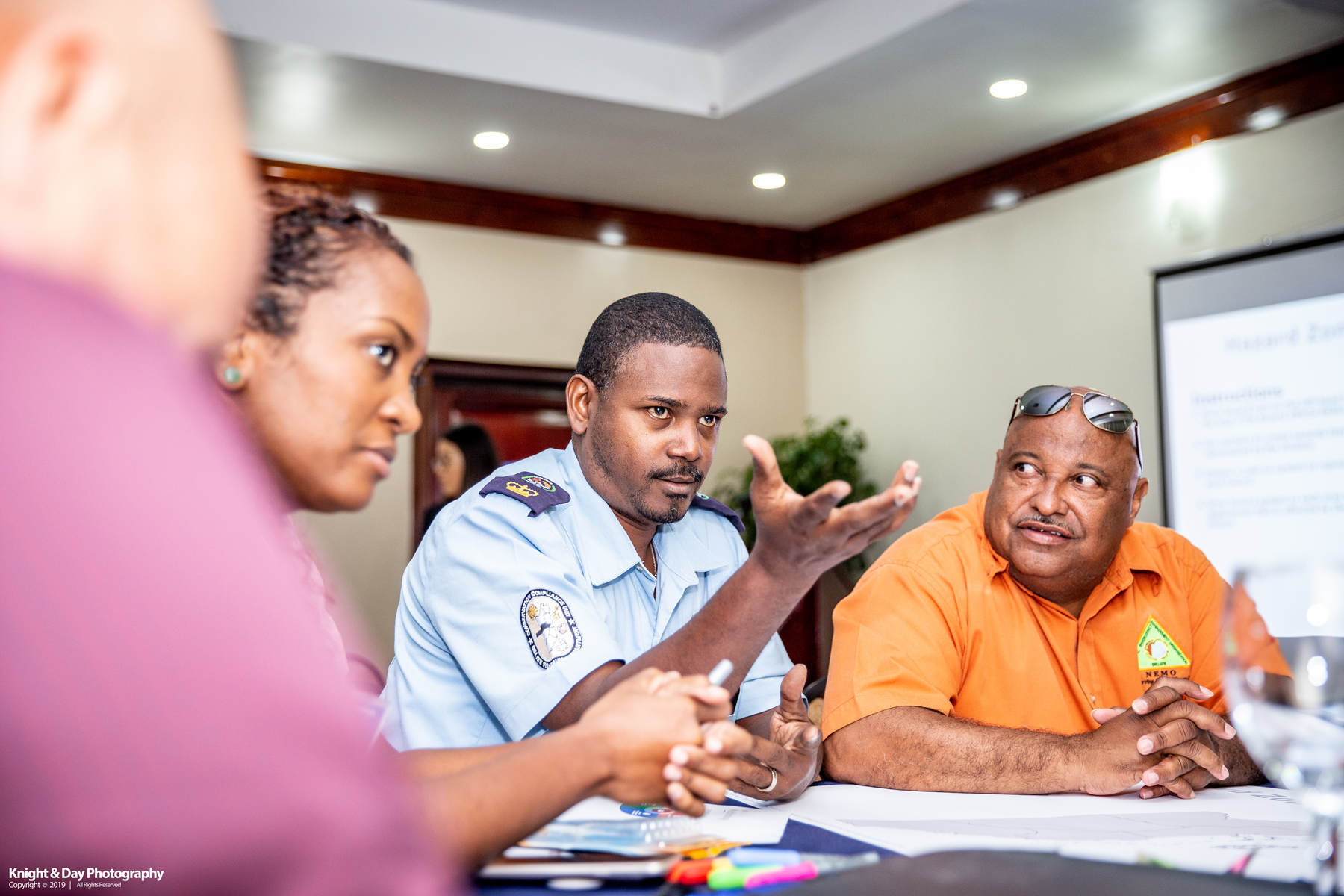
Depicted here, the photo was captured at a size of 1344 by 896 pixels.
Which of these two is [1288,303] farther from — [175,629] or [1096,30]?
[175,629]

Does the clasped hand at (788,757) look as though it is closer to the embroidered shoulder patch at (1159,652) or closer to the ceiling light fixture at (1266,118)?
the embroidered shoulder patch at (1159,652)

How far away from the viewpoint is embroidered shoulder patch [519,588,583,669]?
4.52 feet

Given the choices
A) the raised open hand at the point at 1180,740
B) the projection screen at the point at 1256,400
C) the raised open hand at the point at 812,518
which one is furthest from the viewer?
the projection screen at the point at 1256,400

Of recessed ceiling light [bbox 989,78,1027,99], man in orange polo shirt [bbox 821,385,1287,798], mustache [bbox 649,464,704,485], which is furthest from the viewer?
recessed ceiling light [bbox 989,78,1027,99]

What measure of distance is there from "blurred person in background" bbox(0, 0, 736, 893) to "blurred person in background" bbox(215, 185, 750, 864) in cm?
34

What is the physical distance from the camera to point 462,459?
188 inches

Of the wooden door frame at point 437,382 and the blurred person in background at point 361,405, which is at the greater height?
the wooden door frame at point 437,382

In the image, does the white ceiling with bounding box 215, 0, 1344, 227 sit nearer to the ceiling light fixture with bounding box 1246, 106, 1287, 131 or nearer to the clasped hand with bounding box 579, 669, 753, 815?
the ceiling light fixture with bounding box 1246, 106, 1287, 131

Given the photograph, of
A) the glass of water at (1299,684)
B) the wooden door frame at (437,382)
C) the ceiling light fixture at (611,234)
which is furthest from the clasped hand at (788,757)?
the ceiling light fixture at (611,234)

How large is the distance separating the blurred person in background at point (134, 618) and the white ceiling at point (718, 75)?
373 centimetres

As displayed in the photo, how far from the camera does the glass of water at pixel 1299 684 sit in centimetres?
65

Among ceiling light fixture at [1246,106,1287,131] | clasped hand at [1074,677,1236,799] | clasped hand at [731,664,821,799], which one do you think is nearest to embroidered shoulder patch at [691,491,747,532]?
clasped hand at [731,664,821,799]

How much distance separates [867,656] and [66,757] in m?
1.40

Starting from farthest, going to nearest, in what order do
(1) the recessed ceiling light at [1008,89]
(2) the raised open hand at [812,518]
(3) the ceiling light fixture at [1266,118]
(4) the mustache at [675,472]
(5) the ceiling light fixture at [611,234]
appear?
(5) the ceiling light fixture at [611,234] → (1) the recessed ceiling light at [1008,89] → (3) the ceiling light fixture at [1266,118] → (4) the mustache at [675,472] → (2) the raised open hand at [812,518]
